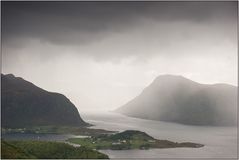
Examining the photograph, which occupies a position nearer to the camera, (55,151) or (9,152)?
(9,152)

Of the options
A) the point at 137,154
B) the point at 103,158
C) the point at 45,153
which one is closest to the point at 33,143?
the point at 45,153

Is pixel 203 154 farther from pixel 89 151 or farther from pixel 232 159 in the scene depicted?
pixel 89 151

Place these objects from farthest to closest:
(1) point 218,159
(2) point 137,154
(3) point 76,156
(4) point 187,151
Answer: (4) point 187,151
(2) point 137,154
(1) point 218,159
(3) point 76,156

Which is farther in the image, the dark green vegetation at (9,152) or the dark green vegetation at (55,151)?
the dark green vegetation at (55,151)

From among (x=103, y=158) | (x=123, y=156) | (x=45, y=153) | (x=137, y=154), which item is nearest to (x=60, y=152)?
(x=45, y=153)

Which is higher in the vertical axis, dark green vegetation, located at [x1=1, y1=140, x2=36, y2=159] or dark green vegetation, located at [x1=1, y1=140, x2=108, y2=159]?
dark green vegetation, located at [x1=1, y1=140, x2=36, y2=159]

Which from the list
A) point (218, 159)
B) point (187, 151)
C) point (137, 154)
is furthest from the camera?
point (187, 151)

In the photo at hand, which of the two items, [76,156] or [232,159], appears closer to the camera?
[76,156]

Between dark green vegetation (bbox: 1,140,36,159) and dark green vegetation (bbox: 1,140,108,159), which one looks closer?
dark green vegetation (bbox: 1,140,36,159)

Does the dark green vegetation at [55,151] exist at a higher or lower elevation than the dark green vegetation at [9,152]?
lower

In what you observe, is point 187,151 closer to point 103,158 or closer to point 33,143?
point 103,158

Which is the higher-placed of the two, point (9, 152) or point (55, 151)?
point (9, 152)
